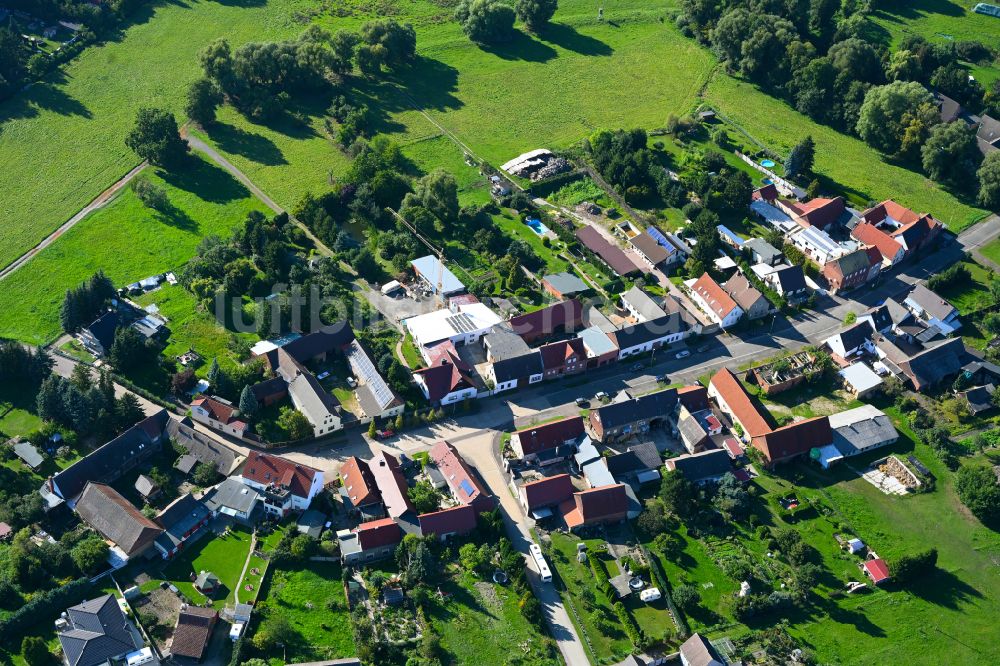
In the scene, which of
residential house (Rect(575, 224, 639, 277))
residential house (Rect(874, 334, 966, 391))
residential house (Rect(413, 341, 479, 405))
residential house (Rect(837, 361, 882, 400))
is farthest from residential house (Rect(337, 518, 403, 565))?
residential house (Rect(874, 334, 966, 391))

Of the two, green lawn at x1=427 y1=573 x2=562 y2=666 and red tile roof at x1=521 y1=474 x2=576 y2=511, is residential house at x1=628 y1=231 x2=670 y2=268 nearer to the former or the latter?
red tile roof at x1=521 y1=474 x2=576 y2=511

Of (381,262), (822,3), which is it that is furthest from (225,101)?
(822,3)

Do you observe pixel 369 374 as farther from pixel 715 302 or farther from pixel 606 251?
pixel 715 302

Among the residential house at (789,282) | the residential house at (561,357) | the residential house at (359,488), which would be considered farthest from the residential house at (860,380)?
the residential house at (359,488)

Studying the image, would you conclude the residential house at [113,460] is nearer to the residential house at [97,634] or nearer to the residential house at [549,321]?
the residential house at [97,634]

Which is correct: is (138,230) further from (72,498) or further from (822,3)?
(822,3)
